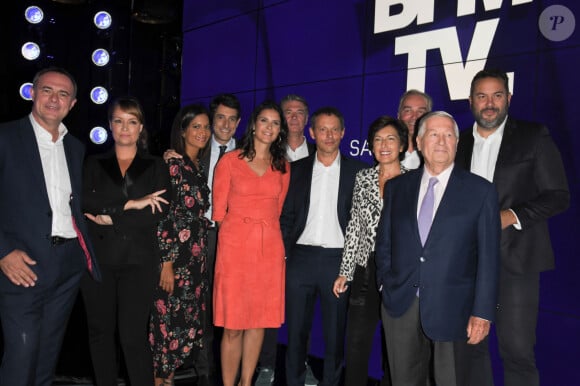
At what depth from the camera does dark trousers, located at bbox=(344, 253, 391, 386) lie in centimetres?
307

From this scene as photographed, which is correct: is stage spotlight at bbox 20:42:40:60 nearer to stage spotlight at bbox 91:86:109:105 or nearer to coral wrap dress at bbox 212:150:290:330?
stage spotlight at bbox 91:86:109:105

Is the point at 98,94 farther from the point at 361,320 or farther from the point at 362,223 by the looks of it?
the point at 361,320

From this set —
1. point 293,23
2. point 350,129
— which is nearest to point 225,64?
point 293,23

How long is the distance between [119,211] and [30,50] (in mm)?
6615

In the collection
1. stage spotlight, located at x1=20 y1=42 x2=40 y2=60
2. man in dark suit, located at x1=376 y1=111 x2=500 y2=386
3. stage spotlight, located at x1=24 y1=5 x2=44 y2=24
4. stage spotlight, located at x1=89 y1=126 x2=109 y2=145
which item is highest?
stage spotlight, located at x1=24 y1=5 x2=44 y2=24

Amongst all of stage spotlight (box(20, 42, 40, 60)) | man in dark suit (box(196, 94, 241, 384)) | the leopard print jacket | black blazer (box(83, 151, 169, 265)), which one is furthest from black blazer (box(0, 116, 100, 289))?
stage spotlight (box(20, 42, 40, 60))

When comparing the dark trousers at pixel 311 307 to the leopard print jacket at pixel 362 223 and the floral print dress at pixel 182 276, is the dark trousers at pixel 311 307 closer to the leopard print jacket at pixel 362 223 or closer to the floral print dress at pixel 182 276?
the leopard print jacket at pixel 362 223

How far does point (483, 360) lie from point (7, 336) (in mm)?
2576

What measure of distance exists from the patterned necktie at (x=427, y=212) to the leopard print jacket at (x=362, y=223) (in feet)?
1.82

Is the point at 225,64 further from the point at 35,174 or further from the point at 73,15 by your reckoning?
the point at 73,15

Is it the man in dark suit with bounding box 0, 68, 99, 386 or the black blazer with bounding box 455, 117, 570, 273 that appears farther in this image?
the black blazer with bounding box 455, 117, 570, 273

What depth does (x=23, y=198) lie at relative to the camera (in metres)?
2.60

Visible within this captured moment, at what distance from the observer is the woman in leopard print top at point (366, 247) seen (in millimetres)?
3039

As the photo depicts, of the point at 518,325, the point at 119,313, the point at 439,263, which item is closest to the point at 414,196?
the point at 439,263
